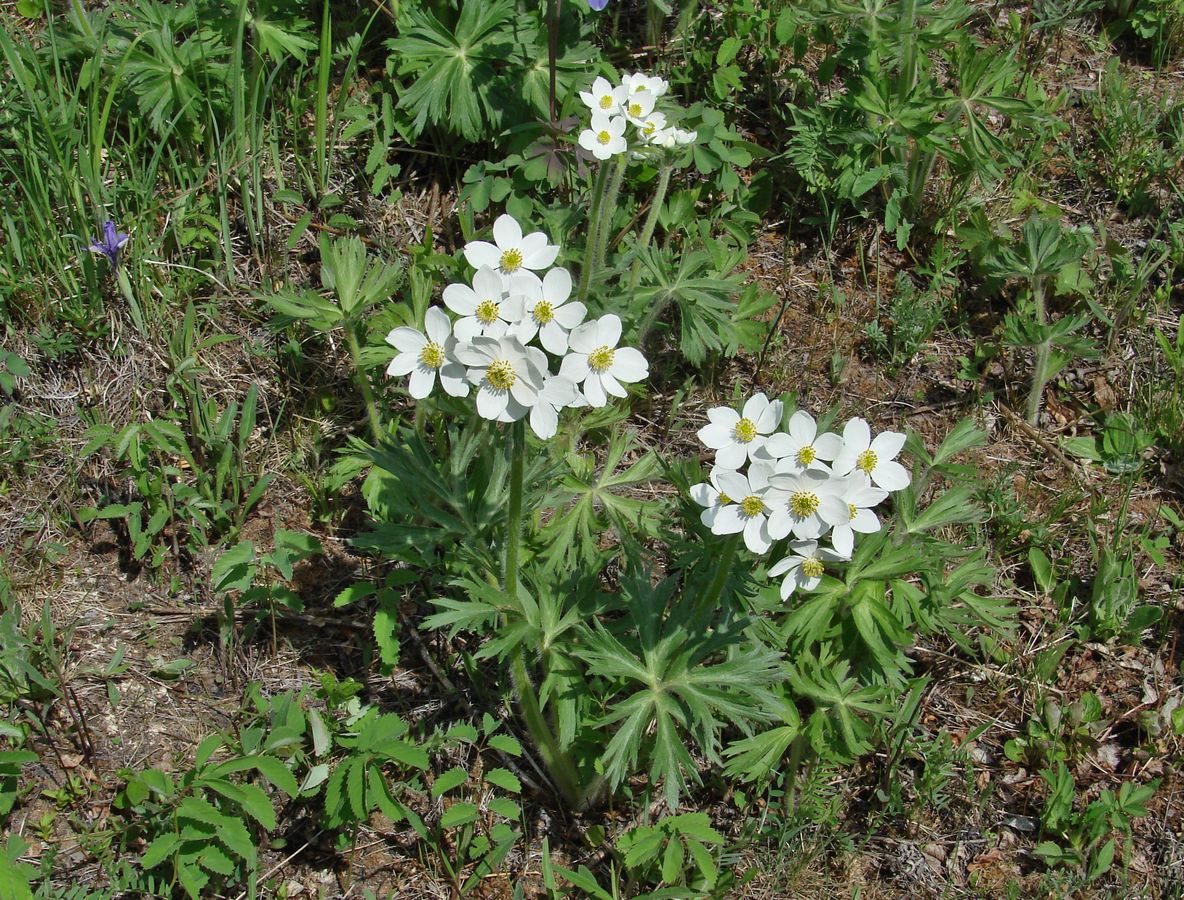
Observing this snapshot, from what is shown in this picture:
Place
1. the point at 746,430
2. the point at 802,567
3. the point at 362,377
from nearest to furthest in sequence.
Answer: the point at 746,430, the point at 802,567, the point at 362,377

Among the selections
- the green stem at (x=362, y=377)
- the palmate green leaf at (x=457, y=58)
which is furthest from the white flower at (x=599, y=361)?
the palmate green leaf at (x=457, y=58)

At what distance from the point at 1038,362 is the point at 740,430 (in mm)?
1980

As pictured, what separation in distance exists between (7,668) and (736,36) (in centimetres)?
352

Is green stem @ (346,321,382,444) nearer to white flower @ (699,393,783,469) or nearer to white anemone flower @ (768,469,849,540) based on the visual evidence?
white flower @ (699,393,783,469)

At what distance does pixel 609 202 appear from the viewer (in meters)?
3.16

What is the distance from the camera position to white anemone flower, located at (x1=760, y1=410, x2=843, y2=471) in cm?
227

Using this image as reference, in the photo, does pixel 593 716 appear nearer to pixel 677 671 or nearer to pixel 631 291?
pixel 677 671

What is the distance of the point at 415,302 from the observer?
3.25m

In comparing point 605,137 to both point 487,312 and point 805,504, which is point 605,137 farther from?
point 805,504

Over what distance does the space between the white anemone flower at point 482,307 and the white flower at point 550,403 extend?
159 millimetres

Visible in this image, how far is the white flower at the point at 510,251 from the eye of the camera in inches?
98.5

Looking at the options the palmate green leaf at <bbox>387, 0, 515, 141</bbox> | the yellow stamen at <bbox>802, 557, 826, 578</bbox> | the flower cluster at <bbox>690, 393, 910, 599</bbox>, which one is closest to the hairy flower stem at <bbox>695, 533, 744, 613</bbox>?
the flower cluster at <bbox>690, 393, 910, 599</bbox>

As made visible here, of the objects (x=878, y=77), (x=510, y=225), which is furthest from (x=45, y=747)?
(x=878, y=77)

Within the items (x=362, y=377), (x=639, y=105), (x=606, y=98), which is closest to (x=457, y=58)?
(x=606, y=98)
